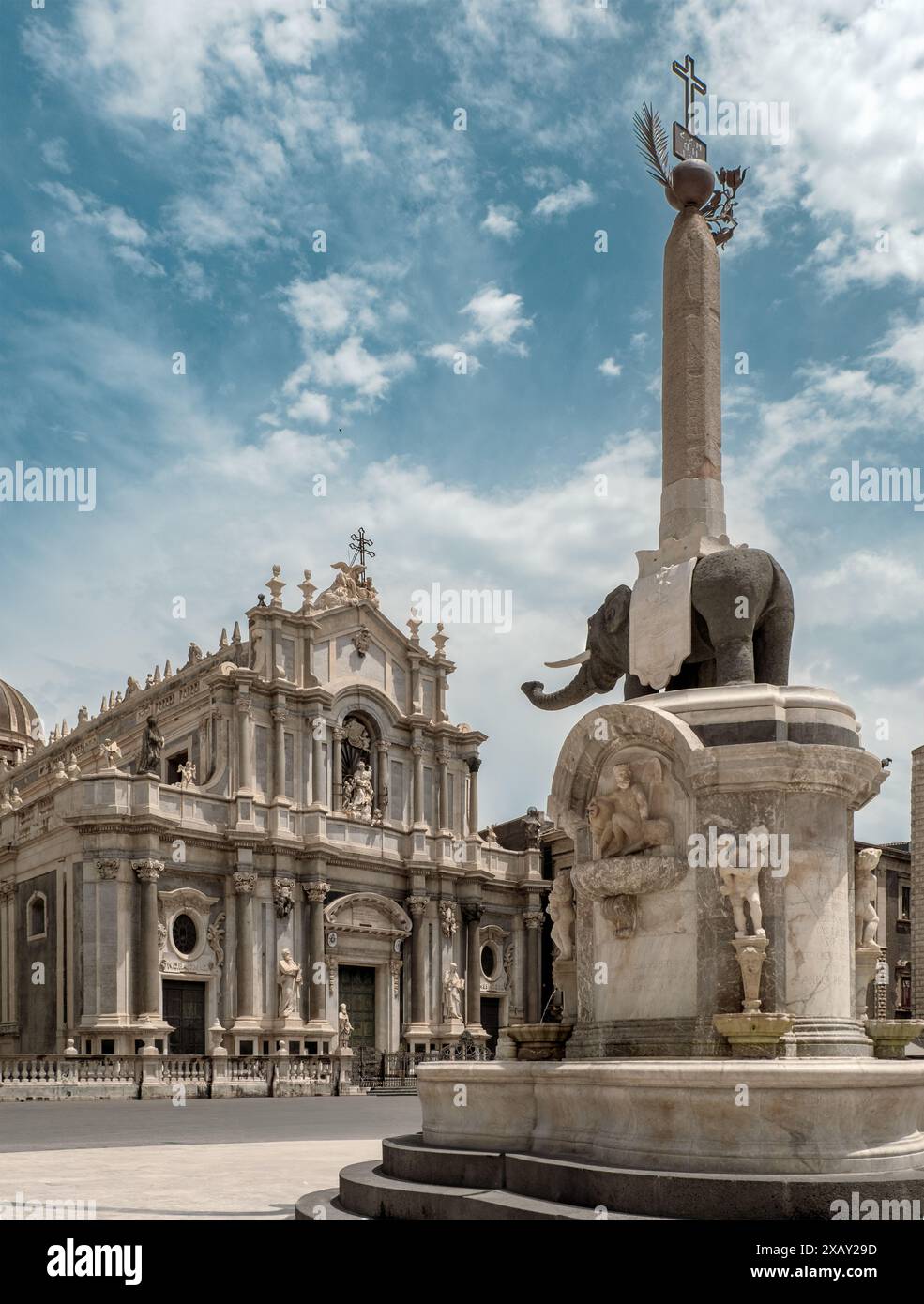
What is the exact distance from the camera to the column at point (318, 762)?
4503 centimetres

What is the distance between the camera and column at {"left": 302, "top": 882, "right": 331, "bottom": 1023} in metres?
43.3

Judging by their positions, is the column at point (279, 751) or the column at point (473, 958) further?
the column at point (473, 958)

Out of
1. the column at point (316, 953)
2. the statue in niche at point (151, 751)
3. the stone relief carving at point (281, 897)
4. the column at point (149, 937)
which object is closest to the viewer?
the column at point (149, 937)

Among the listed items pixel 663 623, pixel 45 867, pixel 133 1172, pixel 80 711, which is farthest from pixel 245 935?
pixel 663 623

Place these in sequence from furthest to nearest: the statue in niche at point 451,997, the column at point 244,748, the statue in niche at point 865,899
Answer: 1. the statue in niche at point 451,997
2. the column at point 244,748
3. the statue in niche at point 865,899

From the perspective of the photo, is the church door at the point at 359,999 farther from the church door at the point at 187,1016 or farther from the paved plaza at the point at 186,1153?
the paved plaza at the point at 186,1153

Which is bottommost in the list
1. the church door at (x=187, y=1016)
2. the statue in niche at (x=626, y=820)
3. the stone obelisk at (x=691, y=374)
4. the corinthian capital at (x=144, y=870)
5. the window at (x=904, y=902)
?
the church door at (x=187, y=1016)

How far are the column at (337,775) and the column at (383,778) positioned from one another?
5.83 feet

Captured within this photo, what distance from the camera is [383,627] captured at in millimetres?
48469

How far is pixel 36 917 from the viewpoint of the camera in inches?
1684

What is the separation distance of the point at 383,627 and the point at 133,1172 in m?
35.5

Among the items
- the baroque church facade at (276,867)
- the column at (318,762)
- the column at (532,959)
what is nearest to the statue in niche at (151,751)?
the baroque church facade at (276,867)
